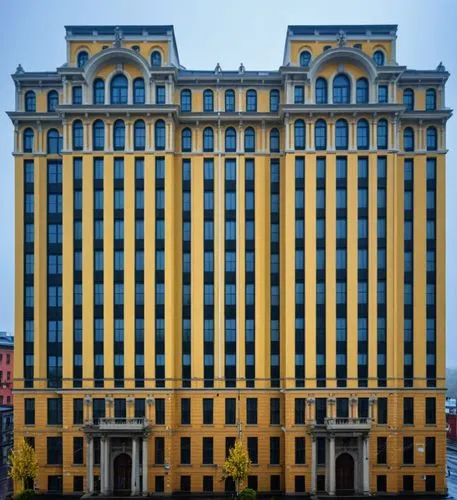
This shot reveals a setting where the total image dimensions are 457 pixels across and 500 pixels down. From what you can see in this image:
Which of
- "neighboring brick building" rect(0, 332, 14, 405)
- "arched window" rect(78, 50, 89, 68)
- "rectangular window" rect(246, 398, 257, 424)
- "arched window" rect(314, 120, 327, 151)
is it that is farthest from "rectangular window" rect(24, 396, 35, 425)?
"neighboring brick building" rect(0, 332, 14, 405)

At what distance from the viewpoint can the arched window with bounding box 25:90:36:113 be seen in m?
63.4

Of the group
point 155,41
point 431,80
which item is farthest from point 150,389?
point 431,80

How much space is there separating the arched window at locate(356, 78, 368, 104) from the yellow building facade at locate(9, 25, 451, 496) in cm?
30

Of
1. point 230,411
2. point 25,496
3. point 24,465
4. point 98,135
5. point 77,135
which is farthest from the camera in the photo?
point 77,135

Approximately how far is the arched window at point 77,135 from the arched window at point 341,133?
32190 mm

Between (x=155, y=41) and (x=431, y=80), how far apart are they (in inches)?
1405

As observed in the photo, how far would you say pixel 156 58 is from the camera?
6244cm

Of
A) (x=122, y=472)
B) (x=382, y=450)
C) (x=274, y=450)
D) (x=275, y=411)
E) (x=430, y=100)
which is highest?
(x=430, y=100)

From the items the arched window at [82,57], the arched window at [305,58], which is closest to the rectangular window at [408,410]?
the arched window at [305,58]

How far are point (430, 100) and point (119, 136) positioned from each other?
1583 inches

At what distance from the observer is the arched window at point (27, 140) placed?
6356 centimetres

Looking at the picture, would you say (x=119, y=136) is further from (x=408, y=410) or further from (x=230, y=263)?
(x=408, y=410)

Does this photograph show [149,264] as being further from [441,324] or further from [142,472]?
[441,324]

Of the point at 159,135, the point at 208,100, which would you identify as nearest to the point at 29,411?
the point at 159,135
